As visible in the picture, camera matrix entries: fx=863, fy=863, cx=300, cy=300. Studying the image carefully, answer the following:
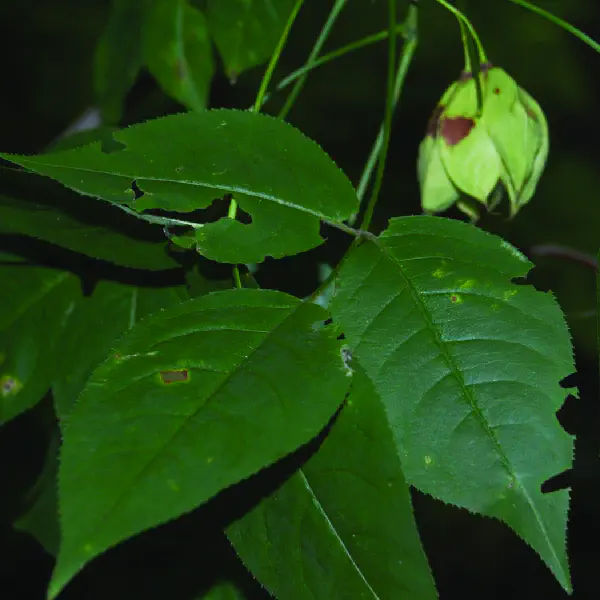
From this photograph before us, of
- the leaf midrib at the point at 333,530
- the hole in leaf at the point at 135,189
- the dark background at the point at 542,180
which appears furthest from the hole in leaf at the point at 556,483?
the dark background at the point at 542,180

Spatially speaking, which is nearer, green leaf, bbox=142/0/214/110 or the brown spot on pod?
the brown spot on pod

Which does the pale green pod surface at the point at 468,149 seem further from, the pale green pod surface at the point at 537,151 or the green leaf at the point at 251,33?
the green leaf at the point at 251,33

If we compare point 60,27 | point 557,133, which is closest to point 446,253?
point 557,133

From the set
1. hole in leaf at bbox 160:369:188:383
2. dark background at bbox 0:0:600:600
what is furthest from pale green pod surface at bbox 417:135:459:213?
dark background at bbox 0:0:600:600

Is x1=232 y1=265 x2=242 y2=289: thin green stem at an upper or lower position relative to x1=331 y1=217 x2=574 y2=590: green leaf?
lower

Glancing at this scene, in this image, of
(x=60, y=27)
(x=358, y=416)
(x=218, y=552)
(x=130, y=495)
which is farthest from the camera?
(x=60, y=27)

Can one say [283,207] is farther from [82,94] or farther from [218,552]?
[82,94]

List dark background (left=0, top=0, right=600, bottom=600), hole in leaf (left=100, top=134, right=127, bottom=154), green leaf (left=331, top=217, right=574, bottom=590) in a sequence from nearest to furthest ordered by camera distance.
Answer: green leaf (left=331, top=217, right=574, bottom=590) < hole in leaf (left=100, top=134, right=127, bottom=154) < dark background (left=0, top=0, right=600, bottom=600)

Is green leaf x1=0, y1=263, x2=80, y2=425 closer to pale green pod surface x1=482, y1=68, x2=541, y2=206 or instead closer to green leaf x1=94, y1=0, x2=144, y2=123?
green leaf x1=94, y1=0, x2=144, y2=123
